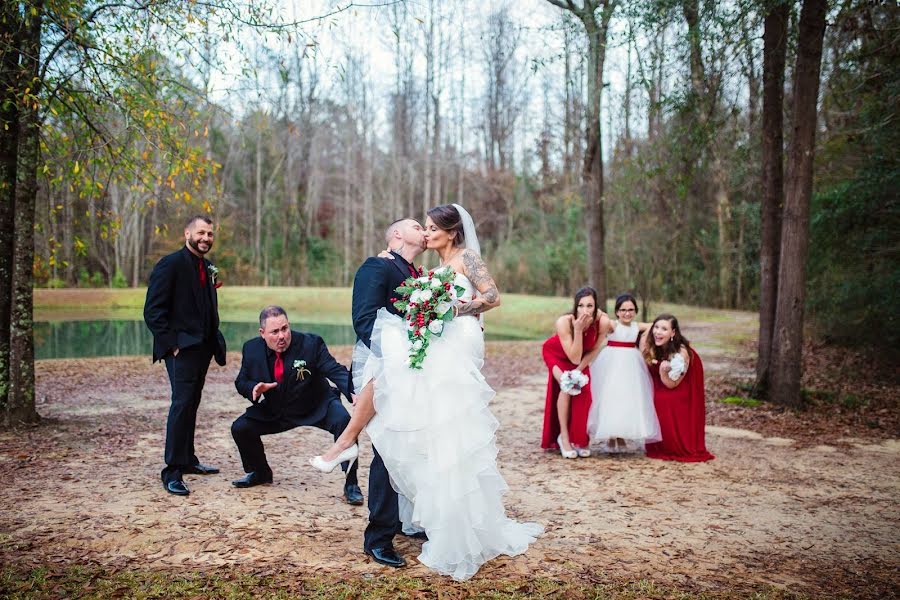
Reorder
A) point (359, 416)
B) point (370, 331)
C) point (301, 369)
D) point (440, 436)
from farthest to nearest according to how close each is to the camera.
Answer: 1. point (301, 369)
2. point (359, 416)
3. point (370, 331)
4. point (440, 436)

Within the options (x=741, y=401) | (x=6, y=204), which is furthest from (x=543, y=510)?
(x=6, y=204)

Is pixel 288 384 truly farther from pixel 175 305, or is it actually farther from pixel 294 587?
pixel 294 587

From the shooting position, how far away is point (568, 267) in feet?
93.4

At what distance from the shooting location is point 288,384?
5121 mm

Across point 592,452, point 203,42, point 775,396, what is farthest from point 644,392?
point 203,42

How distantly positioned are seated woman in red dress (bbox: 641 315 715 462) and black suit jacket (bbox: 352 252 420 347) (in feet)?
12.2

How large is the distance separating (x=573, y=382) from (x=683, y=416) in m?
1.24

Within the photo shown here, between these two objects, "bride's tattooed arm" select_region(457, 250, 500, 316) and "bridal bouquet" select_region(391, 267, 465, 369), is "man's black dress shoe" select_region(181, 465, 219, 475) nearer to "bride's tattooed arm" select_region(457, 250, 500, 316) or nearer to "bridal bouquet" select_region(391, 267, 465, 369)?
"bridal bouquet" select_region(391, 267, 465, 369)

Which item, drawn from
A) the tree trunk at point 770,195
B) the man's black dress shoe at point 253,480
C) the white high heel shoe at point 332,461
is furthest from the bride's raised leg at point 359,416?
the tree trunk at point 770,195

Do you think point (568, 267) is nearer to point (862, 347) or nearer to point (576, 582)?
point (862, 347)

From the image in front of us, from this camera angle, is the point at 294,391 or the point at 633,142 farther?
the point at 633,142

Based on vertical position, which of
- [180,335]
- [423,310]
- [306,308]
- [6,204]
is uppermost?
[6,204]

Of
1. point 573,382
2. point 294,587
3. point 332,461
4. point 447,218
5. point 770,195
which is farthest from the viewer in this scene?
point 770,195

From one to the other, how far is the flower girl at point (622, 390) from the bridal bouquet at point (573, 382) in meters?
0.35
